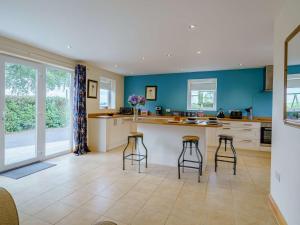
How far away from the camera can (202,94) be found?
19.8 ft

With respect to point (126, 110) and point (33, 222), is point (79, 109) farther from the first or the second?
point (33, 222)

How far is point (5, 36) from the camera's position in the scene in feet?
10.2

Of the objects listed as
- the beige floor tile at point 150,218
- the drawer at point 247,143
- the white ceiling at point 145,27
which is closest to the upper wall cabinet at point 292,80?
the white ceiling at point 145,27

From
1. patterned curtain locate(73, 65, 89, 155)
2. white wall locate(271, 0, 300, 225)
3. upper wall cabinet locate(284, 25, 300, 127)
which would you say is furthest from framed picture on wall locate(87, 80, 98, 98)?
upper wall cabinet locate(284, 25, 300, 127)

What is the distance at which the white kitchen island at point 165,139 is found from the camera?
11.9 feet

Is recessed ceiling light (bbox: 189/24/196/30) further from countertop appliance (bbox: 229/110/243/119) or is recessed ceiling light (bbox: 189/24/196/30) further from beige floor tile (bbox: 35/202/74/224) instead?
countertop appliance (bbox: 229/110/243/119)

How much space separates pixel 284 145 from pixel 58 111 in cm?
448

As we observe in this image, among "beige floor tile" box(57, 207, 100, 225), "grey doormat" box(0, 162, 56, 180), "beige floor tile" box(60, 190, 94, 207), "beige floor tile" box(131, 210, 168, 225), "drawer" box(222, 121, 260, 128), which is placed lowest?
"beige floor tile" box(131, 210, 168, 225)

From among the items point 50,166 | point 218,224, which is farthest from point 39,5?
point 218,224

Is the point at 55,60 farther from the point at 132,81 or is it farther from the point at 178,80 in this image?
the point at 178,80

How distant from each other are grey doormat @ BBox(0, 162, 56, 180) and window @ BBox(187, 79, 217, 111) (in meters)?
4.49

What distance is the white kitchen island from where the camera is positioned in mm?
3633

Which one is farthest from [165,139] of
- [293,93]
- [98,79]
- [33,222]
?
[98,79]

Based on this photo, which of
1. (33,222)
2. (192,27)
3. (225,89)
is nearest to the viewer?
(33,222)
